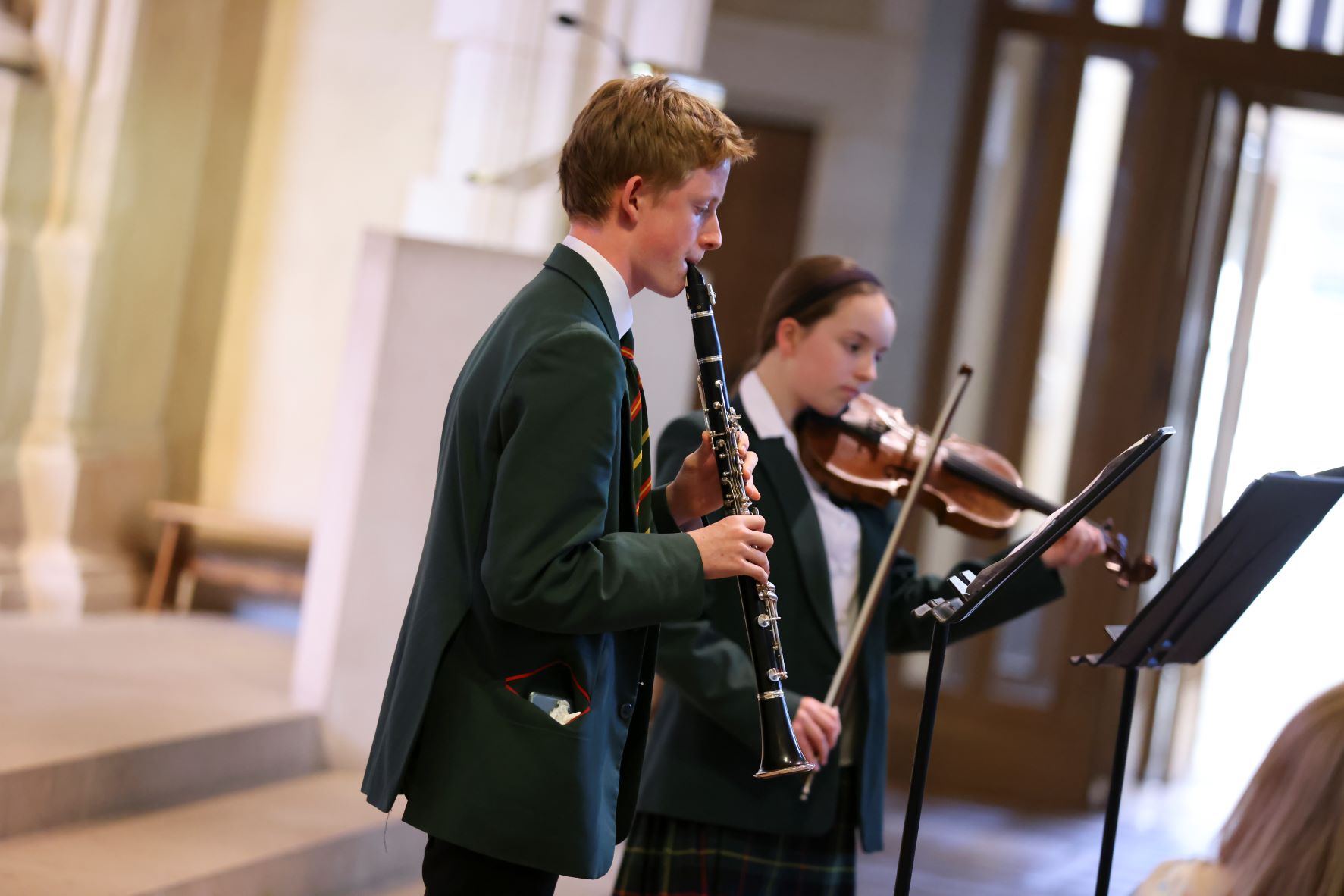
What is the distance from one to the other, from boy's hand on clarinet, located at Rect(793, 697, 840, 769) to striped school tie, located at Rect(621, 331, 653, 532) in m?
0.53

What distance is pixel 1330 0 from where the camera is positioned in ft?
16.7

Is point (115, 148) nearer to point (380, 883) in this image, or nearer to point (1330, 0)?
point (380, 883)

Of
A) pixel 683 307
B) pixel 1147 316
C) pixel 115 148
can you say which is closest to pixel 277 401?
pixel 115 148

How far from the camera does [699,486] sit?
1.74 m

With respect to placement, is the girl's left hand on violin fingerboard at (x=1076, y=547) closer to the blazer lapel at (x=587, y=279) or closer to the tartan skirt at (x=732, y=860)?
the tartan skirt at (x=732, y=860)

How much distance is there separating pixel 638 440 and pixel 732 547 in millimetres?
156

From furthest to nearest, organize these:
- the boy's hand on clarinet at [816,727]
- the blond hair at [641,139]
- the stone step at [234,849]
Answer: the stone step at [234,849], the boy's hand on clarinet at [816,727], the blond hair at [641,139]

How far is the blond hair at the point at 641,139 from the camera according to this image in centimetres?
A: 150

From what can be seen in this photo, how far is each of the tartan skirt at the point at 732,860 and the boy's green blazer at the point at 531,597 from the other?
0.67 meters

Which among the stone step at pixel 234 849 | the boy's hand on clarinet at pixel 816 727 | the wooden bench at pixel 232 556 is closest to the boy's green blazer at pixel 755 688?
the boy's hand on clarinet at pixel 816 727

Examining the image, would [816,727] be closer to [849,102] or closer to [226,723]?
[226,723]

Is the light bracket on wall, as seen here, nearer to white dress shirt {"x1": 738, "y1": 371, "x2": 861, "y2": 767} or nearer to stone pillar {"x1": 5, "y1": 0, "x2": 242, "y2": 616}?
stone pillar {"x1": 5, "y1": 0, "x2": 242, "y2": 616}

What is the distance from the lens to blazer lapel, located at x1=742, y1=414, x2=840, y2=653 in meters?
2.18

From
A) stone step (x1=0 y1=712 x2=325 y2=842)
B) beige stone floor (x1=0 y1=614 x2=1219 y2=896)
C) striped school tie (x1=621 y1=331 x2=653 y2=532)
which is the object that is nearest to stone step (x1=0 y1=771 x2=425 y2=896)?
stone step (x1=0 y1=712 x2=325 y2=842)
